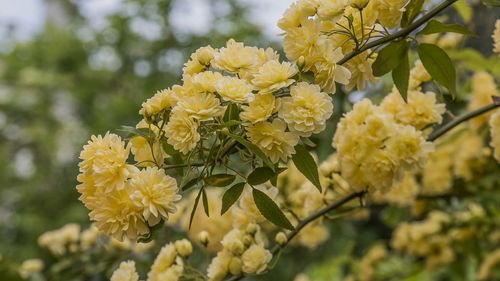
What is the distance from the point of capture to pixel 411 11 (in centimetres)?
67

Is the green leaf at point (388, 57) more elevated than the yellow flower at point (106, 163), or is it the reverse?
the yellow flower at point (106, 163)

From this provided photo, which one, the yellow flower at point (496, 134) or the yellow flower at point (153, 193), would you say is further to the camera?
the yellow flower at point (496, 134)

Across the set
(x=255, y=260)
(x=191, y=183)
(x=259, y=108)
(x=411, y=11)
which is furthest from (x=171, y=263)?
(x=411, y=11)

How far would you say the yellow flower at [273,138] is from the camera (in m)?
0.58

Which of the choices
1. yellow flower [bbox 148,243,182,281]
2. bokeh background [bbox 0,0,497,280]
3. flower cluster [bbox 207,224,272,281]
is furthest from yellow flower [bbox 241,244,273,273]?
bokeh background [bbox 0,0,497,280]

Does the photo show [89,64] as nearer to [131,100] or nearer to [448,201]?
[131,100]

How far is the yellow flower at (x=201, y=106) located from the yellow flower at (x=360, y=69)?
17cm

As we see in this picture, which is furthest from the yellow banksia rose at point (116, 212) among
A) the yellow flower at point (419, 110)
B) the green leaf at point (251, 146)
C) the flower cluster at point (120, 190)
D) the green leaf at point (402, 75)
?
the yellow flower at point (419, 110)

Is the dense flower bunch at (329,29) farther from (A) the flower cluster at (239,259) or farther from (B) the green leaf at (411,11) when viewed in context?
(A) the flower cluster at (239,259)

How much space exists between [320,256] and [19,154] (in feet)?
11.3

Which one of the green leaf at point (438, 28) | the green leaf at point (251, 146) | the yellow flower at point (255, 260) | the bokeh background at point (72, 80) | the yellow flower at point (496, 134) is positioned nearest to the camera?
the green leaf at point (251, 146)

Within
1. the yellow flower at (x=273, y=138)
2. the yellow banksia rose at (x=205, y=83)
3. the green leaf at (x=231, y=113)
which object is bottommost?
the yellow flower at (x=273, y=138)

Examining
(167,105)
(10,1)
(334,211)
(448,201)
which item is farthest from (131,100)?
(10,1)

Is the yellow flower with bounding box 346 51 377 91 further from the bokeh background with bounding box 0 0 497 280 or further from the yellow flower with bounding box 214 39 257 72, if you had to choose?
the bokeh background with bounding box 0 0 497 280
